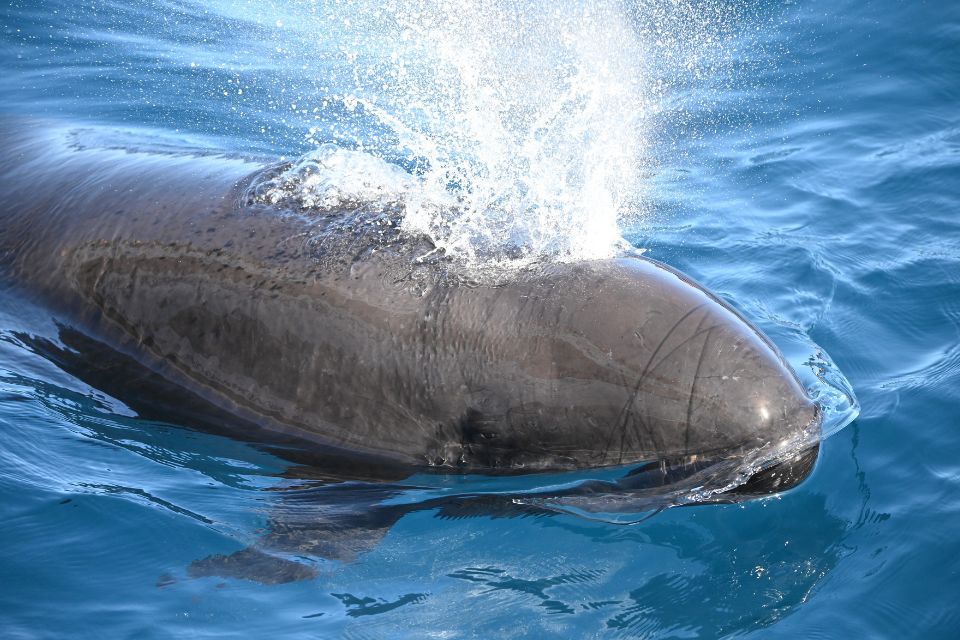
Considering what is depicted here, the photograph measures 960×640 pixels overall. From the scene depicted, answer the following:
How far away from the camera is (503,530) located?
17.3ft

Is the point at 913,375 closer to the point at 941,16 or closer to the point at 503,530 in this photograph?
the point at 503,530

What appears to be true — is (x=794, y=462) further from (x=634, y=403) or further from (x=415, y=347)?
(x=415, y=347)

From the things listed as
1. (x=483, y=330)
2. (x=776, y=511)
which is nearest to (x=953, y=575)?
(x=776, y=511)

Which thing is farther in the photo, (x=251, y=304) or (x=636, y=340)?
(x=251, y=304)

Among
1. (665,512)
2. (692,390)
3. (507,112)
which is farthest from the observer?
(507,112)

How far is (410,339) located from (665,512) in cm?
167

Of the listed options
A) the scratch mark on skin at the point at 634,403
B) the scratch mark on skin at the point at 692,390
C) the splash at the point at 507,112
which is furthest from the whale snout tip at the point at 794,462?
the splash at the point at 507,112

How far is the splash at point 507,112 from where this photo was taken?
19.1ft

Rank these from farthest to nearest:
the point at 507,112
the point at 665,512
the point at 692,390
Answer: the point at 507,112
the point at 665,512
the point at 692,390

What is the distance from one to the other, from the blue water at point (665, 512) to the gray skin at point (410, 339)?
398 mm

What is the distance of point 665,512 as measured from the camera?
530 centimetres

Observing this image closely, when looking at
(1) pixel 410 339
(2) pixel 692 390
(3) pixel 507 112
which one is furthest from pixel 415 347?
(3) pixel 507 112

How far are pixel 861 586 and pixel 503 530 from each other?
1850 mm

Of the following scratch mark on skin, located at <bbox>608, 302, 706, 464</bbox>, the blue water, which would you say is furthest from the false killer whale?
the blue water
